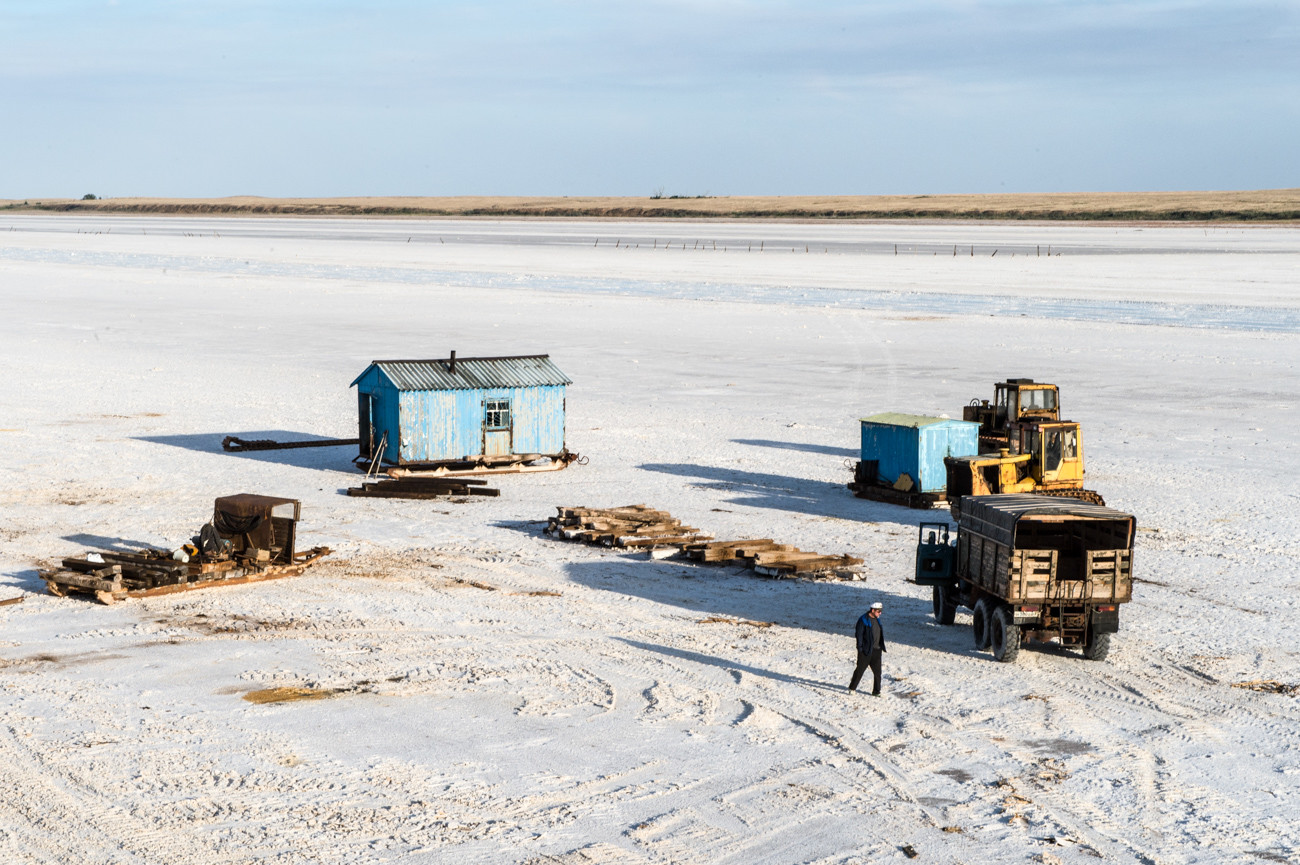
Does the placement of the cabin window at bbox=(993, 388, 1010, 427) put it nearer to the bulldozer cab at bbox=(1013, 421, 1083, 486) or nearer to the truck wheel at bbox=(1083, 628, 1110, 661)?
the bulldozer cab at bbox=(1013, 421, 1083, 486)

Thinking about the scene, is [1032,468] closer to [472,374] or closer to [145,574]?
[472,374]

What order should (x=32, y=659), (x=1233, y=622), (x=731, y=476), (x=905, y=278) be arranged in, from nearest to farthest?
(x=32, y=659) → (x=1233, y=622) → (x=731, y=476) → (x=905, y=278)

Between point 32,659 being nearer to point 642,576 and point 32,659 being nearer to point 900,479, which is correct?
point 642,576

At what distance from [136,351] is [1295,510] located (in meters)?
47.3

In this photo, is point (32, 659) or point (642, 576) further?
point (642, 576)

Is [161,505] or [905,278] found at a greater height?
[905,278]

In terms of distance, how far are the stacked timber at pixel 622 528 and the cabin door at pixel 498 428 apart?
702cm

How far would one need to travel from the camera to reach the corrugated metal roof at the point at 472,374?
36344mm

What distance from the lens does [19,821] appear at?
15148 mm

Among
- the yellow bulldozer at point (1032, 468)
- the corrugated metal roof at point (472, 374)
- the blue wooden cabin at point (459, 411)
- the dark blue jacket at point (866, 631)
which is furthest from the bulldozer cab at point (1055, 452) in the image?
the blue wooden cabin at point (459, 411)

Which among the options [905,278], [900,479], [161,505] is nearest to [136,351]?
[161,505]

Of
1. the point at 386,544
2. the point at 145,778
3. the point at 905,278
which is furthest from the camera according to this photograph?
the point at 905,278

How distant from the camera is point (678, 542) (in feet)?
93.0

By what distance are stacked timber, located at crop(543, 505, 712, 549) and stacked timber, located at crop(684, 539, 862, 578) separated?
0.68 metres
